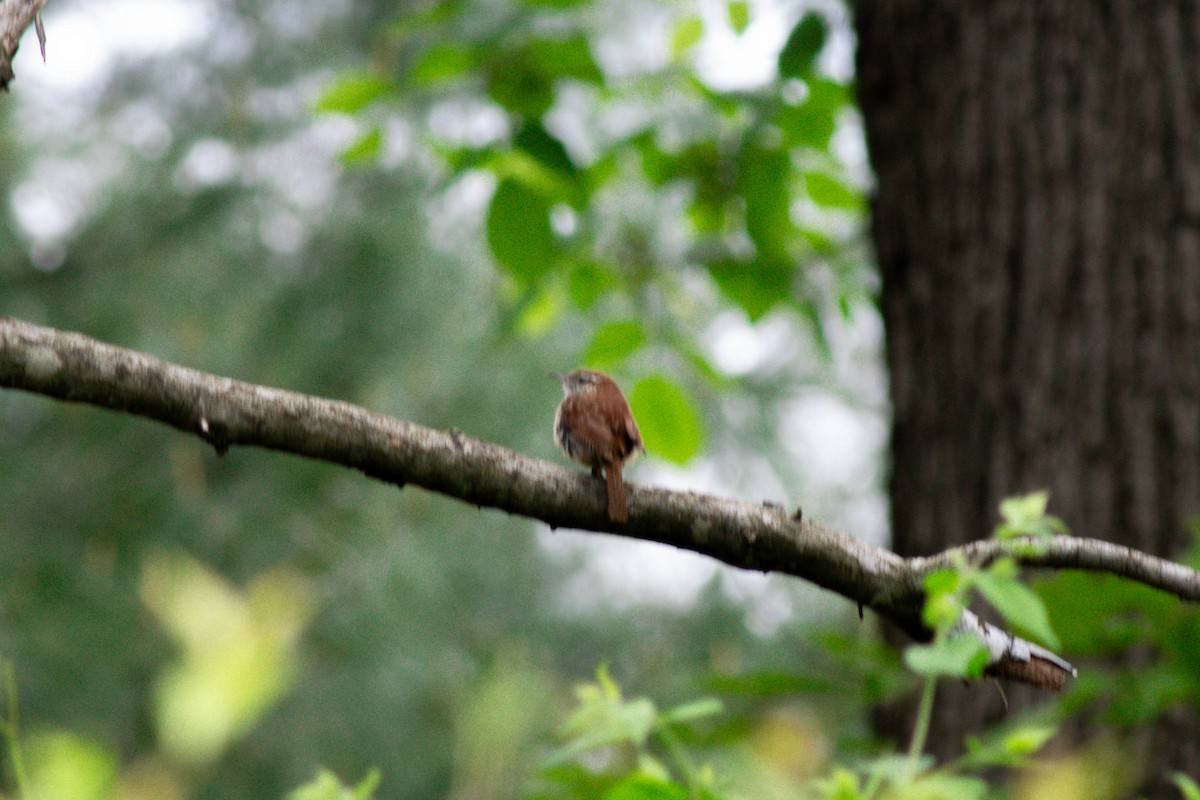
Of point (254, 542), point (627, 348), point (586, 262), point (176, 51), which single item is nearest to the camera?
point (627, 348)

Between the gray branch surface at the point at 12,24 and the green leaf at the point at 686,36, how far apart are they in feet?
9.34

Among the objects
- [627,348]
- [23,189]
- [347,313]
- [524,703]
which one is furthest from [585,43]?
[23,189]

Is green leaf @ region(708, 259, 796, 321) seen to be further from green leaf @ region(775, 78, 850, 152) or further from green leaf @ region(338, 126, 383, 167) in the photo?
green leaf @ region(338, 126, 383, 167)

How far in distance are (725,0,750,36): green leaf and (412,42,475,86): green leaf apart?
77 cm

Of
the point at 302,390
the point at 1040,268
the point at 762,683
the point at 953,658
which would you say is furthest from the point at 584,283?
the point at 302,390

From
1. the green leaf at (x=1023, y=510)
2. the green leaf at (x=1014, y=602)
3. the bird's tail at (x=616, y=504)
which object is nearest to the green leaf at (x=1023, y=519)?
the green leaf at (x=1023, y=510)

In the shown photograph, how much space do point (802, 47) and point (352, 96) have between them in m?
1.30

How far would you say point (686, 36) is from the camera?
4176mm

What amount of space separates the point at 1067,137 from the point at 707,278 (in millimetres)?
1429

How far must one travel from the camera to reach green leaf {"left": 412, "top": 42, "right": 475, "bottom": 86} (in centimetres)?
351

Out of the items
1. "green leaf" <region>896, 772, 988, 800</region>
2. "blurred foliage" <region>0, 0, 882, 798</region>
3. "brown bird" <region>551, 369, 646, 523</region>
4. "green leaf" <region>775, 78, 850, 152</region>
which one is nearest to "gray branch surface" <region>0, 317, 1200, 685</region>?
"green leaf" <region>896, 772, 988, 800</region>

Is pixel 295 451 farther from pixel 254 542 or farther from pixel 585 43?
pixel 254 542

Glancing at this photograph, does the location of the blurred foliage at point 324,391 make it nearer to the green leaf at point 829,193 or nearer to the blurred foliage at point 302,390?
the blurred foliage at point 302,390

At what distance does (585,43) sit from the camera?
339 centimetres
